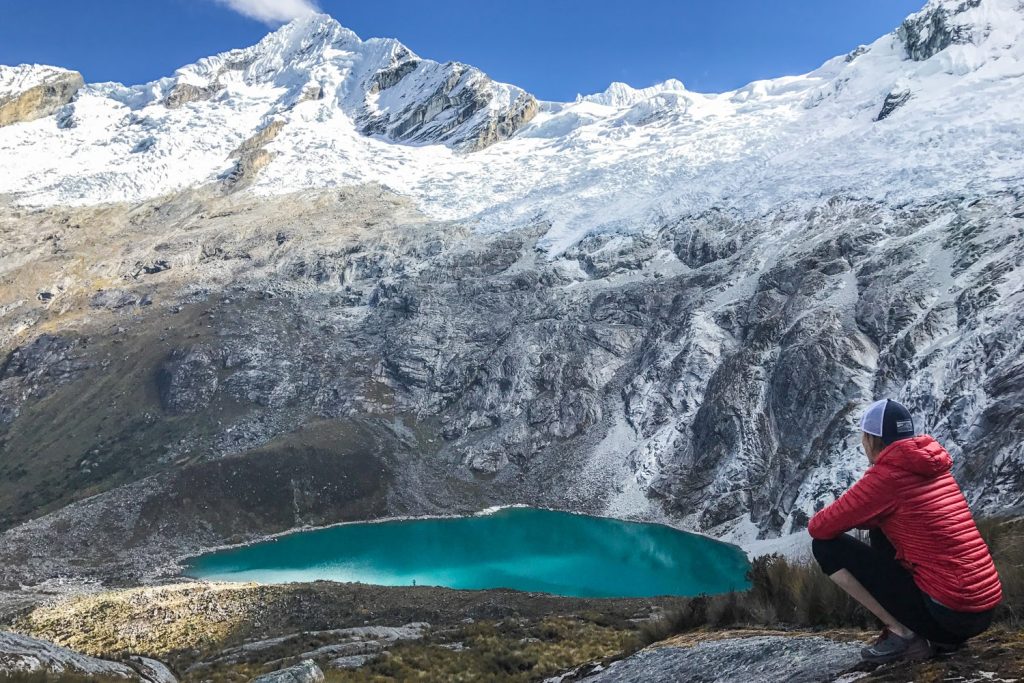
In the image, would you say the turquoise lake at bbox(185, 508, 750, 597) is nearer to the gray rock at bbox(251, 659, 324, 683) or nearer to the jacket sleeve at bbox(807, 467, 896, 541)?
the gray rock at bbox(251, 659, 324, 683)

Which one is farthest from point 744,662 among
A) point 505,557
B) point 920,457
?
point 505,557

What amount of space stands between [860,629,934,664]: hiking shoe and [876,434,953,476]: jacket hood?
1334 mm

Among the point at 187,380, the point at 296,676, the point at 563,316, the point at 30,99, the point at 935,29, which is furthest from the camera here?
the point at 30,99

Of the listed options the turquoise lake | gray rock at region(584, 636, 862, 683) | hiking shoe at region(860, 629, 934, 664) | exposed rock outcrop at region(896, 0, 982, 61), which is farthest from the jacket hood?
exposed rock outcrop at region(896, 0, 982, 61)

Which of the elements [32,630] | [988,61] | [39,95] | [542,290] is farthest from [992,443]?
[39,95]

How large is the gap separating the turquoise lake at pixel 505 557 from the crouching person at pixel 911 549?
4202 centimetres

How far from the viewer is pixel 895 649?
17.2 feet

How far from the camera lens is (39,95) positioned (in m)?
194

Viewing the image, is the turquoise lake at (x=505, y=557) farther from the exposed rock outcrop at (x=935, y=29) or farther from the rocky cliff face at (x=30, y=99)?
the rocky cliff face at (x=30, y=99)

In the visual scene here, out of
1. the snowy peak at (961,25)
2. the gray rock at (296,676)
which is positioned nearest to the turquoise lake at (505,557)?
the gray rock at (296,676)

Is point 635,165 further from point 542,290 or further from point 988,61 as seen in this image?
point 988,61

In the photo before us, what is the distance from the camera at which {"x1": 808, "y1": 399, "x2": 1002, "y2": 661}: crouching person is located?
15.7 ft

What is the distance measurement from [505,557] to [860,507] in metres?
53.8

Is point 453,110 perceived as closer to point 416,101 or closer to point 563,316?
point 416,101
